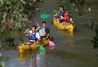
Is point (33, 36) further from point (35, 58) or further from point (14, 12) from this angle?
point (14, 12)

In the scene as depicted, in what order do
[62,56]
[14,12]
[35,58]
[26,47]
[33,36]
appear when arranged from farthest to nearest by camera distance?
[33,36], [26,47], [62,56], [35,58], [14,12]

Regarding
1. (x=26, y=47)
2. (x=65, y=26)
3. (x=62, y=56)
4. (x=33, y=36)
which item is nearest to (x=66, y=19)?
(x=65, y=26)

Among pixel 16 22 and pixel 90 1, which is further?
pixel 90 1

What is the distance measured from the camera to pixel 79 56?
58.6ft

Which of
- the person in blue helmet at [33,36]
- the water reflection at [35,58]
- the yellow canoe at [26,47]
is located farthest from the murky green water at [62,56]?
the person in blue helmet at [33,36]

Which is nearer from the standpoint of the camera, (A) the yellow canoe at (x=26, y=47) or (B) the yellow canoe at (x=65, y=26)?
(A) the yellow canoe at (x=26, y=47)

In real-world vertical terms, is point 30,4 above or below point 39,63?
above

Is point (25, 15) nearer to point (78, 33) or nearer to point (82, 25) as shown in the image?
point (78, 33)

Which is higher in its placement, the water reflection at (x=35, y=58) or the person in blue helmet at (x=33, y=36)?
the person in blue helmet at (x=33, y=36)

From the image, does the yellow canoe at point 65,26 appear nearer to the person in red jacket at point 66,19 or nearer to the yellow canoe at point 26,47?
the person in red jacket at point 66,19

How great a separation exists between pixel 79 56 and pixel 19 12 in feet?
40.3

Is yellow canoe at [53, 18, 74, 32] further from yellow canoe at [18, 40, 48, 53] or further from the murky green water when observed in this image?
yellow canoe at [18, 40, 48, 53]

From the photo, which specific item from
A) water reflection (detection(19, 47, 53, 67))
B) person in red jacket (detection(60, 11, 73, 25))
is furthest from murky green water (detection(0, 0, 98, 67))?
person in red jacket (detection(60, 11, 73, 25))

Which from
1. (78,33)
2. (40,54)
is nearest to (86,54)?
(40,54)
